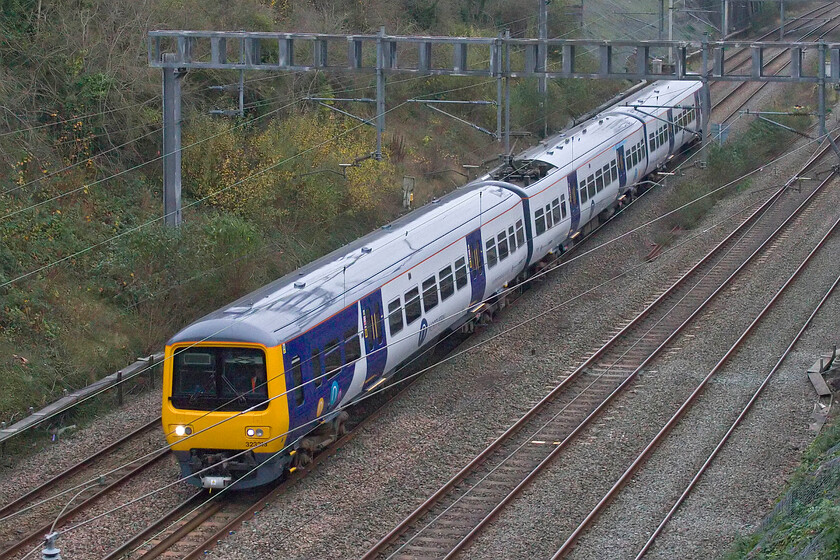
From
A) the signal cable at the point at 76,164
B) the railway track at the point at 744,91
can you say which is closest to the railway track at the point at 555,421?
the signal cable at the point at 76,164

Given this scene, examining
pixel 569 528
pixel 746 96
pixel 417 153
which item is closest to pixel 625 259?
pixel 417 153

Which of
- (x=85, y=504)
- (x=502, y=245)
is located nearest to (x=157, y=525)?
(x=85, y=504)

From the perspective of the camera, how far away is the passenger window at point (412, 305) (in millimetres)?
16281

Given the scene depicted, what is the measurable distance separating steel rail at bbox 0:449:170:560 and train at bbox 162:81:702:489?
3.67ft

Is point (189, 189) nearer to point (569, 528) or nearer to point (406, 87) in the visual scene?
point (406, 87)

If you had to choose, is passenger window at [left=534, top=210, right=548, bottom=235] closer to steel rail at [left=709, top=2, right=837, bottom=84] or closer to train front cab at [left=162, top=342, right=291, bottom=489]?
train front cab at [left=162, top=342, right=291, bottom=489]

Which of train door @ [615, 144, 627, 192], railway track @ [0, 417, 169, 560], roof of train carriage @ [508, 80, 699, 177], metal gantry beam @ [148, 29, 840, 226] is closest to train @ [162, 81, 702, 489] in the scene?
roof of train carriage @ [508, 80, 699, 177]

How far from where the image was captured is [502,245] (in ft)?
65.7

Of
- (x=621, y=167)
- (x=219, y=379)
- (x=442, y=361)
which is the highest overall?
(x=219, y=379)

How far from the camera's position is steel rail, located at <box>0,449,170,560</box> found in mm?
12070

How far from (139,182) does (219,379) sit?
11.5 metres

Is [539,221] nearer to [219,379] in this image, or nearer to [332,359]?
[332,359]

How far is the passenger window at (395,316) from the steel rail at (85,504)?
143 inches

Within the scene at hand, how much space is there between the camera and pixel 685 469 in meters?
14.3
